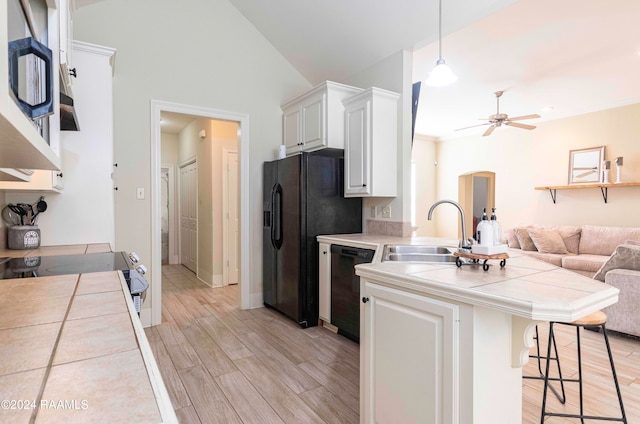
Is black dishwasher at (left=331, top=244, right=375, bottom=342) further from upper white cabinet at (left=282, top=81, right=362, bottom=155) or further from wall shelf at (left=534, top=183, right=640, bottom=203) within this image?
wall shelf at (left=534, top=183, right=640, bottom=203)

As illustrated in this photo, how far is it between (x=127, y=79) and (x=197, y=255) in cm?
306

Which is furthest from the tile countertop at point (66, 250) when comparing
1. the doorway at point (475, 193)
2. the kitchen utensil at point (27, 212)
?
the doorway at point (475, 193)

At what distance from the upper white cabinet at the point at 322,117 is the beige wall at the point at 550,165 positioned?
4034mm

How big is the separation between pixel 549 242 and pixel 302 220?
13.1ft

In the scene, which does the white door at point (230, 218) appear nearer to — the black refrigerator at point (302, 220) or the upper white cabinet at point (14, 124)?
the black refrigerator at point (302, 220)

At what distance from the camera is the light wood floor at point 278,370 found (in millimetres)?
1888

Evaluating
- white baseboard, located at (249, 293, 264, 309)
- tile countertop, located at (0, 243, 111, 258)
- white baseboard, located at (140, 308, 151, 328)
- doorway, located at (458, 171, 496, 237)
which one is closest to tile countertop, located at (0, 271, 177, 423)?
tile countertop, located at (0, 243, 111, 258)

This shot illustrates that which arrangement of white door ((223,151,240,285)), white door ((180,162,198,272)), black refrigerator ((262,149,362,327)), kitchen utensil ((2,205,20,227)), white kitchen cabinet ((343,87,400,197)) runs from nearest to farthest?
kitchen utensil ((2,205,20,227)) < white kitchen cabinet ((343,87,400,197)) < black refrigerator ((262,149,362,327)) < white door ((223,151,240,285)) < white door ((180,162,198,272))

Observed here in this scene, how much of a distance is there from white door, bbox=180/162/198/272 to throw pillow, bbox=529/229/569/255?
5.41m

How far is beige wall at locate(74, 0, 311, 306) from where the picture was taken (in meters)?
3.09

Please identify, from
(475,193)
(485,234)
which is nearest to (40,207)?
(485,234)

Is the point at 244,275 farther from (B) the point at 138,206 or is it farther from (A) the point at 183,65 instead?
(A) the point at 183,65

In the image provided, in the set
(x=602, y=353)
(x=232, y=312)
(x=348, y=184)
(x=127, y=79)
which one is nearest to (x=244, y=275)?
(x=232, y=312)

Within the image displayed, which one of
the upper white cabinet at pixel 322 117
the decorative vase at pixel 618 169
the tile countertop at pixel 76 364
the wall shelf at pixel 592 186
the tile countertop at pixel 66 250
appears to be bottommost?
the tile countertop at pixel 66 250
